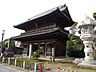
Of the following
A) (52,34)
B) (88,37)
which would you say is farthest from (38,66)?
(52,34)

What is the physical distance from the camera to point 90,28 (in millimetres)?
19469

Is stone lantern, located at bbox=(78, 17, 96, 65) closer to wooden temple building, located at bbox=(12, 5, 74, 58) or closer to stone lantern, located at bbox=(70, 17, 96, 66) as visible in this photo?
stone lantern, located at bbox=(70, 17, 96, 66)

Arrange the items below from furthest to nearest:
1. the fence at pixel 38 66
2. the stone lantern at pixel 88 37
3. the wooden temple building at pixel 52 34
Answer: the wooden temple building at pixel 52 34 → the stone lantern at pixel 88 37 → the fence at pixel 38 66

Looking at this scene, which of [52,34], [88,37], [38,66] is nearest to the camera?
[38,66]

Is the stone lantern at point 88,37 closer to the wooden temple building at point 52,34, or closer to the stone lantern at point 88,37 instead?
the stone lantern at point 88,37

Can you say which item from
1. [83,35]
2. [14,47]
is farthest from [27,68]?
Result: [14,47]

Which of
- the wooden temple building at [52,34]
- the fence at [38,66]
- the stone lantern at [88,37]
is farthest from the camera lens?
the wooden temple building at [52,34]

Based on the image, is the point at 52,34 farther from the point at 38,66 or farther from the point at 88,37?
the point at 38,66

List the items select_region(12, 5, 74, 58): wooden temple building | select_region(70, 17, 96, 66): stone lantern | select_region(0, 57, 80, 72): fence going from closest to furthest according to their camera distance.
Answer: select_region(0, 57, 80, 72): fence, select_region(70, 17, 96, 66): stone lantern, select_region(12, 5, 74, 58): wooden temple building

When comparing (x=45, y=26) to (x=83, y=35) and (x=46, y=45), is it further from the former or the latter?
(x=83, y=35)

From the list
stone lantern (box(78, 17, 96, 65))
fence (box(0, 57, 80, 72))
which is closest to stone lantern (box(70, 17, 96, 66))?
stone lantern (box(78, 17, 96, 65))

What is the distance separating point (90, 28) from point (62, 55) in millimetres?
12627

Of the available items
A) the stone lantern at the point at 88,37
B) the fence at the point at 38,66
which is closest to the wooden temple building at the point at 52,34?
the stone lantern at the point at 88,37

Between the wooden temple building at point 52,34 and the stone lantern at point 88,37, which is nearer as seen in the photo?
the stone lantern at point 88,37
